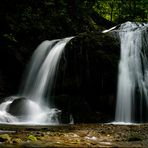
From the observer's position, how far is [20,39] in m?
31.7

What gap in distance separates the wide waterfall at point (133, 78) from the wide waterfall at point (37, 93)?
4.10 meters

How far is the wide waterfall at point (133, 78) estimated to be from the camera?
24.4 meters

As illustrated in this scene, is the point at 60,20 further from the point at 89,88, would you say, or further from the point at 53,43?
the point at 89,88

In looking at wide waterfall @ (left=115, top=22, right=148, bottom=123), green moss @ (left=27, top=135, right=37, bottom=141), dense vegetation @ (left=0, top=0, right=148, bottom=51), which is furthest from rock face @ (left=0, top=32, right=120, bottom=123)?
green moss @ (left=27, top=135, right=37, bottom=141)

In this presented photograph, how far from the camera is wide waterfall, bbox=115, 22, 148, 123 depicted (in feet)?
79.9

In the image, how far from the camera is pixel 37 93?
26250 millimetres

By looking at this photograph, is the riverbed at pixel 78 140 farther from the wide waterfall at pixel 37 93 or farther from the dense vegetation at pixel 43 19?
the dense vegetation at pixel 43 19

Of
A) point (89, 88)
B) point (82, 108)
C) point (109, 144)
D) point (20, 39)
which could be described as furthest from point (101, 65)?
point (109, 144)

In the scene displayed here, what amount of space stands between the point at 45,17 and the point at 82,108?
13295 millimetres

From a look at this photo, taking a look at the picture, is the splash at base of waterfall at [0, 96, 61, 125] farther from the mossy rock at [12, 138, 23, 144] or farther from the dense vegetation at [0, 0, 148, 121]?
the mossy rock at [12, 138, 23, 144]

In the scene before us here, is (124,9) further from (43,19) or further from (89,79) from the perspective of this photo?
(89,79)

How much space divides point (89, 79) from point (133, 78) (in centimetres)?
286

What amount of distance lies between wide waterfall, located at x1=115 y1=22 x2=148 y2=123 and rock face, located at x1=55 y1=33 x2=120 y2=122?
1.60 ft

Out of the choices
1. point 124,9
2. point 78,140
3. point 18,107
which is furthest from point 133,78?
point 124,9
